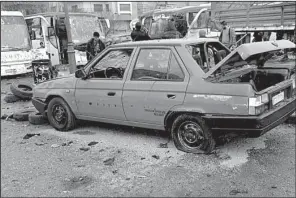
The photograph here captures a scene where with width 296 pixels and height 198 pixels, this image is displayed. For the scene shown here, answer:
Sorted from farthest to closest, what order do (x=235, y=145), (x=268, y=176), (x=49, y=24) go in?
(x=49, y=24) → (x=235, y=145) → (x=268, y=176)

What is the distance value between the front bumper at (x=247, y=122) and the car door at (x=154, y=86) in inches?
21.6

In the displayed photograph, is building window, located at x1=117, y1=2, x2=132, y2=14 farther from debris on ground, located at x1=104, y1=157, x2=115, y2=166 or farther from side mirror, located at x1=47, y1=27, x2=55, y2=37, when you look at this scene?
debris on ground, located at x1=104, y1=157, x2=115, y2=166

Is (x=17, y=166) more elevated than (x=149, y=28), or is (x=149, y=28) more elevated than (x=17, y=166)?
(x=149, y=28)

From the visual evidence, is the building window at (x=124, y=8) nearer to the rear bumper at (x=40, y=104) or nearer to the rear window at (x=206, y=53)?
the rear bumper at (x=40, y=104)

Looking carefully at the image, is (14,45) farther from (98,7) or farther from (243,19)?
(98,7)

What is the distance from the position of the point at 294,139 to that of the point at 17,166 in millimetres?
4049

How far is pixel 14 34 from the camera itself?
13.0 m

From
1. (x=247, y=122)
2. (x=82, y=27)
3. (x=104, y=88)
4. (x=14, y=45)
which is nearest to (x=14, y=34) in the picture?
(x=14, y=45)

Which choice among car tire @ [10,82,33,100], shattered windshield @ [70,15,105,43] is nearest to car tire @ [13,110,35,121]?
car tire @ [10,82,33,100]

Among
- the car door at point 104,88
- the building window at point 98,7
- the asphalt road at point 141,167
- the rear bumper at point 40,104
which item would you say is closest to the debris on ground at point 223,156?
the asphalt road at point 141,167

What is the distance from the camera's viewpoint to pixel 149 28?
17.8 meters

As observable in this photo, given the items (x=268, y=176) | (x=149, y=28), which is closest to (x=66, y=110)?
(x=268, y=176)

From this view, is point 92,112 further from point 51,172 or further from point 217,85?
point 217,85

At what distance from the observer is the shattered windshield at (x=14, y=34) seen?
41.8 ft
